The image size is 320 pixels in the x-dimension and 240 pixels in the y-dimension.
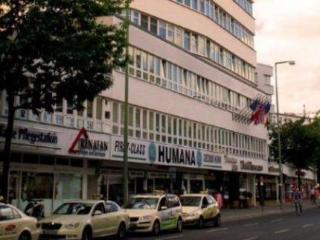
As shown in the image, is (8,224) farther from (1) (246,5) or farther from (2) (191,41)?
(1) (246,5)

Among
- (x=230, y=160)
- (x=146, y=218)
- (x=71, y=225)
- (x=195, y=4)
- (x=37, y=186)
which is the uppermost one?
(x=195, y=4)

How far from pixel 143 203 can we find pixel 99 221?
4.90 metres

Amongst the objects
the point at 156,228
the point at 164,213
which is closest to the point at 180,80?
the point at 164,213

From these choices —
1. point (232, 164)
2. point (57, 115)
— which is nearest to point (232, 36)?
point (232, 164)

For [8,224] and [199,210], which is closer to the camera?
[8,224]

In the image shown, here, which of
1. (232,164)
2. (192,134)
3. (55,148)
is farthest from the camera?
(232,164)

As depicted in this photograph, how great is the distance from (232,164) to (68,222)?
31.2 meters

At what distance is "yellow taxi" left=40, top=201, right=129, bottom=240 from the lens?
64.0ft

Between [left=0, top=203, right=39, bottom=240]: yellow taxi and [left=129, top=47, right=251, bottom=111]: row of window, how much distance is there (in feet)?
55.5

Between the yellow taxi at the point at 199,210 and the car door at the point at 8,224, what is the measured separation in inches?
491

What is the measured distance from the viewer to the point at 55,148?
91.8 feet

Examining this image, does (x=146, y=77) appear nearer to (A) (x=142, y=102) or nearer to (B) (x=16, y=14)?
(A) (x=142, y=102)

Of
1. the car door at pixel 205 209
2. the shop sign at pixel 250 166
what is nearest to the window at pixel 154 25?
the car door at pixel 205 209

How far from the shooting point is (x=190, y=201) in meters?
30.1
